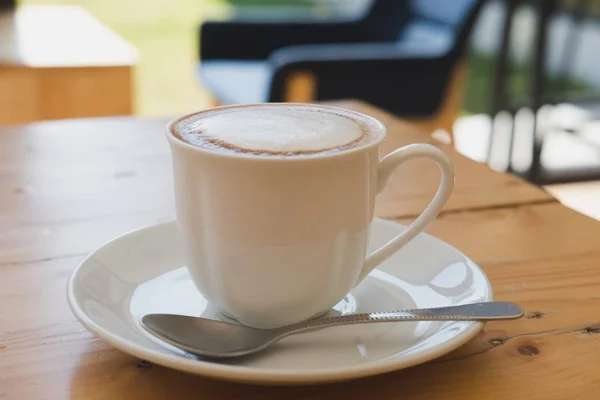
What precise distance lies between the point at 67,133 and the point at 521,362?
0.68 m

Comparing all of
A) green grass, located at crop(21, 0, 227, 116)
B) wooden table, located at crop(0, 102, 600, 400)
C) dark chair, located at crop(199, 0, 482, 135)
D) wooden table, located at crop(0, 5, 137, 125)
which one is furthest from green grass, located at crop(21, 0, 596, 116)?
wooden table, located at crop(0, 102, 600, 400)

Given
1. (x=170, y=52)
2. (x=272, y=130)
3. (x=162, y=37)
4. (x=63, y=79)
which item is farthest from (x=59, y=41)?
(x=162, y=37)

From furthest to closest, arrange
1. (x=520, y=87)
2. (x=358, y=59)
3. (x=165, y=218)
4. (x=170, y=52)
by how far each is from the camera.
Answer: (x=170, y=52) → (x=520, y=87) → (x=358, y=59) → (x=165, y=218)

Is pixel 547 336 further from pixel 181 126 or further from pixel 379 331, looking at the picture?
pixel 181 126

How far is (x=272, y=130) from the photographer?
17.9 inches

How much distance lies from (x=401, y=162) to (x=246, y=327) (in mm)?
149

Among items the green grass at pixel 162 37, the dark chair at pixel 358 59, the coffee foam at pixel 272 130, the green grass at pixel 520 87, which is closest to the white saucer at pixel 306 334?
the coffee foam at pixel 272 130

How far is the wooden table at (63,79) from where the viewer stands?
1.70 metres

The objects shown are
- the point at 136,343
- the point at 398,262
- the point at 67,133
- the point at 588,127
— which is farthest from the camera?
the point at 588,127

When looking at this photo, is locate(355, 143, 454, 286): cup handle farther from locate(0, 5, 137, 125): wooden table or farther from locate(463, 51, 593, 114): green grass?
locate(463, 51, 593, 114): green grass

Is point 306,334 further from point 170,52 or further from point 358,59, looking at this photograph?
point 170,52

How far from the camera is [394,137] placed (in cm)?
94

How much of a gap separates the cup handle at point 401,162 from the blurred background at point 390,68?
1.22 meters

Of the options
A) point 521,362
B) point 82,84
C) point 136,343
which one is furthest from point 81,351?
point 82,84
